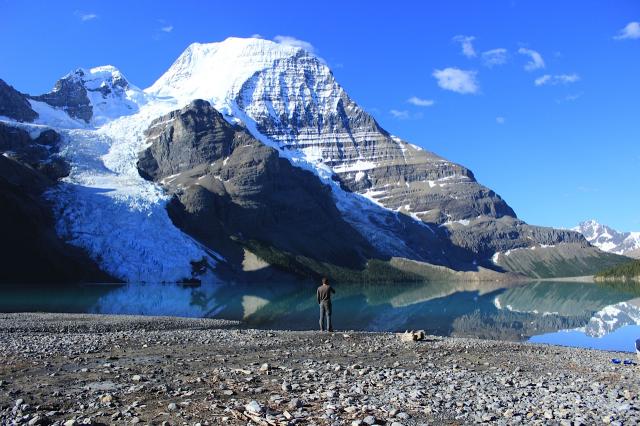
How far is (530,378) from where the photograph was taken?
65.8 ft

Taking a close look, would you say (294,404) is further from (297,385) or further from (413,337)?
(413,337)

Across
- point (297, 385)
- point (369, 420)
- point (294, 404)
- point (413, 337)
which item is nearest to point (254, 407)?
point (294, 404)

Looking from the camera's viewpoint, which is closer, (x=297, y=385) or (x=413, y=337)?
(x=297, y=385)

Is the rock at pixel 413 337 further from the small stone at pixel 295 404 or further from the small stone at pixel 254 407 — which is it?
the small stone at pixel 254 407

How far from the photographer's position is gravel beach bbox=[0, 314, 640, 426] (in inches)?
517

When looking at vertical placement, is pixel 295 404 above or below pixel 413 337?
above

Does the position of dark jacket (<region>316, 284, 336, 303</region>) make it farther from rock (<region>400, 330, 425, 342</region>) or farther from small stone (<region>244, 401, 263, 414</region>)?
small stone (<region>244, 401, 263, 414</region>)

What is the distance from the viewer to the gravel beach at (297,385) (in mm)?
13125

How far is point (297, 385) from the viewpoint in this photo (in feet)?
53.6

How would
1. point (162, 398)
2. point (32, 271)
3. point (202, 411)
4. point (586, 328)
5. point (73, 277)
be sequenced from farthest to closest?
1. point (73, 277)
2. point (32, 271)
3. point (586, 328)
4. point (162, 398)
5. point (202, 411)

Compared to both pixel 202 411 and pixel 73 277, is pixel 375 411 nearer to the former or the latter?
pixel 202 411

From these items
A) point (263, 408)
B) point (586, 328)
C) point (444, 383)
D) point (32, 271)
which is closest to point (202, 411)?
point (263, 408)

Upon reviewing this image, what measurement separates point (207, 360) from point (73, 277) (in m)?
180

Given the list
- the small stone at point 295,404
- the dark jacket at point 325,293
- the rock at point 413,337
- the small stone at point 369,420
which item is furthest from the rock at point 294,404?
the dark jacket at point 325,293
